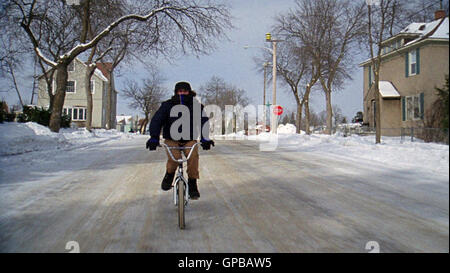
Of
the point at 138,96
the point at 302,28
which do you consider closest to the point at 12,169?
the point at 138,96

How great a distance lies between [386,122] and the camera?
280cm

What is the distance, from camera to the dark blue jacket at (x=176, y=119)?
353 centimetres

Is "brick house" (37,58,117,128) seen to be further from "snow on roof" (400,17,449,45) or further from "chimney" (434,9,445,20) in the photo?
"chimney" (434,9,445,20)

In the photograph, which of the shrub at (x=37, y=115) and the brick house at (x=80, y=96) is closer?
the shrub at (x=37, y=115)

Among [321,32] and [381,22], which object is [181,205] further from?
[321,32]

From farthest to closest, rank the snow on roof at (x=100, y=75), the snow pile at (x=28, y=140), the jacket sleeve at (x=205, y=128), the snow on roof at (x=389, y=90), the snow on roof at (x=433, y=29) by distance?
the snow on roof at (x=100, y=75) → the snow pile at (x=28, y=140) → the jacket sleeve at (x=205, y=128) → the snow on roof at (x=389, y=90) → the snow on roof at (x=433, y=29)

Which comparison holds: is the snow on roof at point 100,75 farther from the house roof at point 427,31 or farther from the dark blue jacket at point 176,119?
the house roof at point 427,31

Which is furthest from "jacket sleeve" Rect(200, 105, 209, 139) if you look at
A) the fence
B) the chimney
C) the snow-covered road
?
the chimney

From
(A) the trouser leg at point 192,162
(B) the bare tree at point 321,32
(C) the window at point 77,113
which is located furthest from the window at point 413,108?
(C) the window at point 77,113

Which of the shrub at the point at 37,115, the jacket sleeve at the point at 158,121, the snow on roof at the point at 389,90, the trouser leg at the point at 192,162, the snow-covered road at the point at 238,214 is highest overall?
the shrub at the point at 37,115

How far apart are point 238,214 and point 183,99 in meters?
1.53

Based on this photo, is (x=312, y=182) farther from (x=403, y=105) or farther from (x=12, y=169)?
(x=12, y=169)

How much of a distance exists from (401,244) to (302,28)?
1705 cm

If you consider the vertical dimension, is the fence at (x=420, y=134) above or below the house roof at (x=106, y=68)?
below
